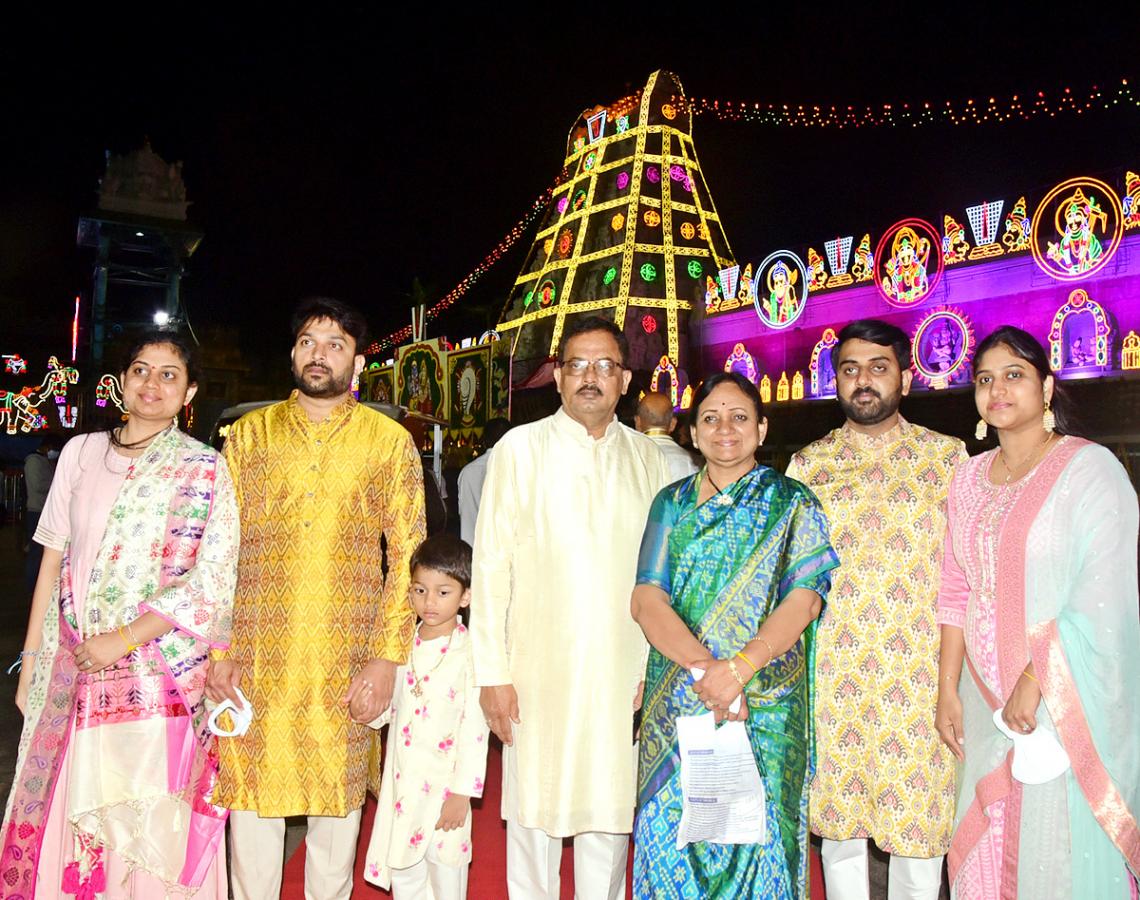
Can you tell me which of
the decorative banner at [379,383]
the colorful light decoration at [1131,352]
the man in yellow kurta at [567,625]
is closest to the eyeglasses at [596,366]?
the man in yellow kurta at [567,625]

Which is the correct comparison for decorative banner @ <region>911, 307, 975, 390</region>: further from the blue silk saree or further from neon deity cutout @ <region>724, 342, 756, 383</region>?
the blue silk saree

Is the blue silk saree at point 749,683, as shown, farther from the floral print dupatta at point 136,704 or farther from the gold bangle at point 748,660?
the floral print dupatta at point 136,704

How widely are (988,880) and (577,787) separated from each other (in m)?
1.22

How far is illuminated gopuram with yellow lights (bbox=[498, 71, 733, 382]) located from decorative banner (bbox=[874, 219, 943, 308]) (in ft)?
21.0

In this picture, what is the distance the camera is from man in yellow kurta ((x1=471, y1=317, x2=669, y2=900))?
274 cm

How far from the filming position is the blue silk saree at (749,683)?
240cm

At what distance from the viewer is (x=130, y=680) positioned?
8.63 feet

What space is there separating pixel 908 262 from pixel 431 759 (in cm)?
1611

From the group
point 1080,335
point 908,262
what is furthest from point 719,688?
point 908,262

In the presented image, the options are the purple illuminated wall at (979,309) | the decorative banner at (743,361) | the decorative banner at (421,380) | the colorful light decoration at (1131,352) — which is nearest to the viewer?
the colorful light decoration at (1131,352)

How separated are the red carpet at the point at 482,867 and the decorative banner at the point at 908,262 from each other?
14.5 metres

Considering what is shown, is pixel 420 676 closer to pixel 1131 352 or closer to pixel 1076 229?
pixel 1131 352

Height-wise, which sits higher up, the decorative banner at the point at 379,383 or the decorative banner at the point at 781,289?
the decorative banner at the point at 781,289

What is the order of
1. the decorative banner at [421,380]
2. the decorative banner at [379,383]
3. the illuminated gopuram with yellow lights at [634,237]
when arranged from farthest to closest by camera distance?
the illuminated gopuram with yellow lights at [634,237] → the decorative banner at [379,383] → the decorative banner at [421,380]
